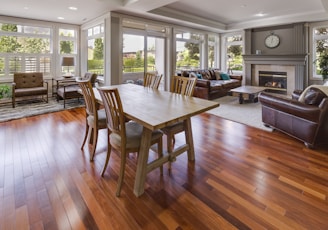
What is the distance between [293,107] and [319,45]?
5.38m

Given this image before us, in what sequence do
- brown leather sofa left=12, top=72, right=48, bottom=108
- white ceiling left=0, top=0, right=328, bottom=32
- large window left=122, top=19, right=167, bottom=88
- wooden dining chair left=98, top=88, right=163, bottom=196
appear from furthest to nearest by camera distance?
large window left=122, top=19, right=167, bottom=88
brown leather sofa left=12, top=72, right=48, bottom=108
white ceiling left=0, top=0, right=328, bottom=32
wooden dining chair left=98, top=88, right=163, bottom=196

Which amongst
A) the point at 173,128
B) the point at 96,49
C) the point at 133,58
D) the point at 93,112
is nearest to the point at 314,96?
the point at 173,128

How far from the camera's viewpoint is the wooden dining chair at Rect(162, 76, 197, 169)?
2.40m

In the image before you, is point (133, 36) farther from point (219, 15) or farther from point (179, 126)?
point (179, 126)

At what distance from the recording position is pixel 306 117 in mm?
2969

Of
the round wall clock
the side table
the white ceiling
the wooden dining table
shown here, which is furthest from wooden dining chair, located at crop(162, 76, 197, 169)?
the round wall clock

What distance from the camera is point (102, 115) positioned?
2787mm

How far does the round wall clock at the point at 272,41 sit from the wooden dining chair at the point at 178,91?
20.6 ft

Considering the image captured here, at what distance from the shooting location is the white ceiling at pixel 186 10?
180 inches

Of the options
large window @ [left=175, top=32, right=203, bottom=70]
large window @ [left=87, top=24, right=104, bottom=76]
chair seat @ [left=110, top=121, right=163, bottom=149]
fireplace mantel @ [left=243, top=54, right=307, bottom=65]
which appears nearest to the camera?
chair seat @ [left=110, top=121, right=163, bottom=149]

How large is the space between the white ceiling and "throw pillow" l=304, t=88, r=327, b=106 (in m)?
2.51

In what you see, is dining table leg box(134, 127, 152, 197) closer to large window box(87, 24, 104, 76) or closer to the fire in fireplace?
large window box(87, 24, 104, 76)

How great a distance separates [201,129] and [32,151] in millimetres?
2754

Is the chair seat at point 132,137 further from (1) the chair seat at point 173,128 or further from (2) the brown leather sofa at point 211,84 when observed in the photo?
(2) the brown leather sofa at point 211,84
